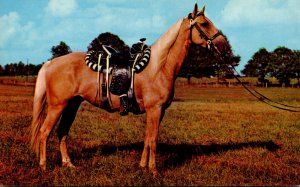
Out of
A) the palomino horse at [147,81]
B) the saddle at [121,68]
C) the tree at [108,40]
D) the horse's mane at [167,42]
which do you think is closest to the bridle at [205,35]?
the palomino horse at [147,81]

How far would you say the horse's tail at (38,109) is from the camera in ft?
26.4

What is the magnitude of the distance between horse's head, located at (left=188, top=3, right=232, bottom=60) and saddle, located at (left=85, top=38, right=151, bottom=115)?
1094 mm

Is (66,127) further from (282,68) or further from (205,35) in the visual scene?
(282,68)

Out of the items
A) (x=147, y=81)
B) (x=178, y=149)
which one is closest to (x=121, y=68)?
(x=147, y=81)

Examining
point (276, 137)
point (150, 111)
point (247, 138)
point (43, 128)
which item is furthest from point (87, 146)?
point (276, 137)

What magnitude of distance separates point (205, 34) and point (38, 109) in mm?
4144

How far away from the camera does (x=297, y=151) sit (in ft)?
34.1

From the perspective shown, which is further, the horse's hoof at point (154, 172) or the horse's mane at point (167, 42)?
the horse's mane at point (167, 42)

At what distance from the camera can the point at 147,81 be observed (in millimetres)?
7531

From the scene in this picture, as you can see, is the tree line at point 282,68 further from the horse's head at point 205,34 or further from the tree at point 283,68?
the horse's head at point 205,34

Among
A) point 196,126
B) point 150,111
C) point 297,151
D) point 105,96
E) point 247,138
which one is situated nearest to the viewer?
point 150,111

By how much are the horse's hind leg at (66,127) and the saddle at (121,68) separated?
0.90 m

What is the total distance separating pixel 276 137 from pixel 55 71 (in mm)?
8817

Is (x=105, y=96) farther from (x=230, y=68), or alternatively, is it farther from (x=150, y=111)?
(x=230, y=68)
